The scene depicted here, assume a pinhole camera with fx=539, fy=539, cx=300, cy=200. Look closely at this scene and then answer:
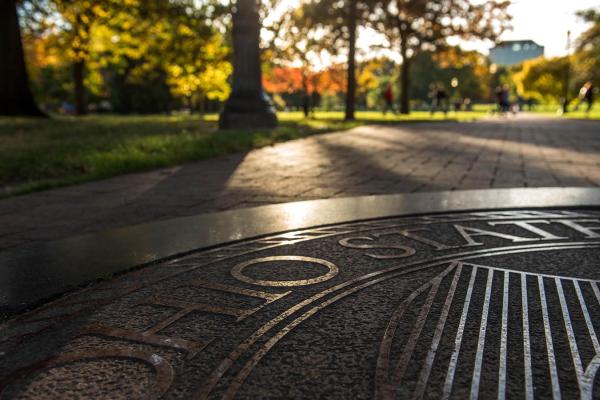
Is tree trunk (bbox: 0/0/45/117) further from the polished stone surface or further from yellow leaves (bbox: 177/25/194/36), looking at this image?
the polished stone surface

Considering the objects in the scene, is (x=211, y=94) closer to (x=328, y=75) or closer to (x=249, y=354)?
(x=328, y=75)

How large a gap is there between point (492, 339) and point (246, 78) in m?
11.5

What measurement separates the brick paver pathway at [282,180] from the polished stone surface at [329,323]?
1165 mm

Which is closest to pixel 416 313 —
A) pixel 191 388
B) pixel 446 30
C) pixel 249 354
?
pixel 249 354

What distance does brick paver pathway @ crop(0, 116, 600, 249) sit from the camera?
444cm

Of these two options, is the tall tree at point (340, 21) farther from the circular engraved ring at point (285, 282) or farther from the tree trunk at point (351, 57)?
the circular engraved ring at point (285, 282)

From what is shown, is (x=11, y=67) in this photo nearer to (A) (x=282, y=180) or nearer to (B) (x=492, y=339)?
(A) (x=282, y=180)

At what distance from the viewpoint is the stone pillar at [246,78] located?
12.5 m

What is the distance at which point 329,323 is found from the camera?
2090 mm

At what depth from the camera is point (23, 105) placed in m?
16.7

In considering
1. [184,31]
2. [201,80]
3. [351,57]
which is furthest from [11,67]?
[201,80]

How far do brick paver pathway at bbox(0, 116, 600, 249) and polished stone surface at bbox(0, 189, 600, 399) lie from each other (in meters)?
1.17

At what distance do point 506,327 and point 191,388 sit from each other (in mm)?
1174

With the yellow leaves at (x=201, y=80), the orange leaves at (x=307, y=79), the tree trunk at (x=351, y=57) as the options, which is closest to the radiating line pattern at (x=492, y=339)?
the tree trunk at (x=351, y=57)
